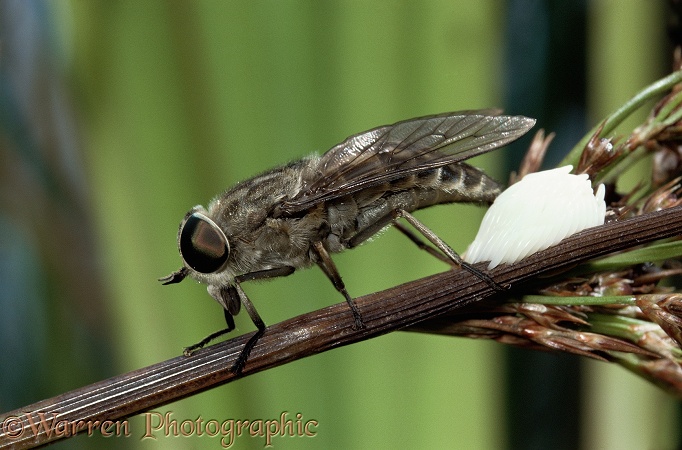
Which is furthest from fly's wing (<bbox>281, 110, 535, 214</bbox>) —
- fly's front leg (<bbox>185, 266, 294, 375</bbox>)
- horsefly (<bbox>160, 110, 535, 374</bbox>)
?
fly's front leg (<bbox>185, 266, 294, 375</bbox>)

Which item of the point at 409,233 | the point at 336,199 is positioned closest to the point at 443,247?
the point at 409,233

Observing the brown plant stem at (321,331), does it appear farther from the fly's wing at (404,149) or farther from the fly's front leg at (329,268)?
the fly's wing at (404,149)

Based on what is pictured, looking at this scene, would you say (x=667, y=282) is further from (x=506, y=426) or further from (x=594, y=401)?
(x=506, y=426)

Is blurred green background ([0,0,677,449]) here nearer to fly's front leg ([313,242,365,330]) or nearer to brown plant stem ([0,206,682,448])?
fly's front leg ([313,242,365,330])

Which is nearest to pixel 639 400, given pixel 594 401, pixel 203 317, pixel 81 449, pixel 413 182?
pixel 594 401

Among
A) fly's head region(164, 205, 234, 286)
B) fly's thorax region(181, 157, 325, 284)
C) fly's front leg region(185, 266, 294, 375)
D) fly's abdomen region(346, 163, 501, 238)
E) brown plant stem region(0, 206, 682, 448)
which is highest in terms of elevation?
fly's abdomen region(346, 163, 501, 238)

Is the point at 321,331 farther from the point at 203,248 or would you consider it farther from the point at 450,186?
the point at 450,186
